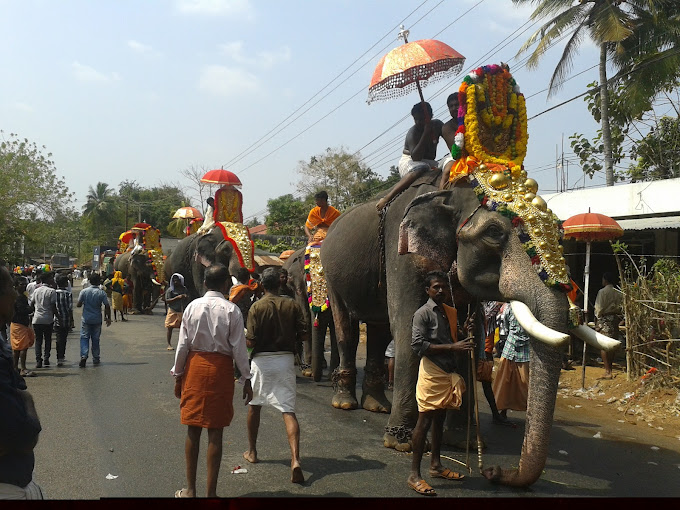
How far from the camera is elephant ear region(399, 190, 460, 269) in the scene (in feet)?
17.2

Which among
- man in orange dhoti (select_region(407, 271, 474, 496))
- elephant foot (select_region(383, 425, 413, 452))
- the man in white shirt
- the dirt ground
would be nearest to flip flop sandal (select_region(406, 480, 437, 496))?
man in orange dhoti (select_region(407, 271, 474, 496))

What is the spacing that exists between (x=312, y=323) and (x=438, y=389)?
187 inches

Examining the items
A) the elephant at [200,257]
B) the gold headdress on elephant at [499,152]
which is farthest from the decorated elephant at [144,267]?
the gold headdress on elephant at [499,152]

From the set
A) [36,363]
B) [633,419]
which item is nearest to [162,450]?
[633,419]

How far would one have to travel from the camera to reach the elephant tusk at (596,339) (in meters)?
4.00

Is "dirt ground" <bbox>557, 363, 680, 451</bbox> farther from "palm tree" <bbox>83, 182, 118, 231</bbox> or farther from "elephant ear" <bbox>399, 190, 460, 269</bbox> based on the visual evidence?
"palm tree" <bbox>83, 182, 118, 231</bbox>

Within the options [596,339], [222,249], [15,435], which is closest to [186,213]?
[222,249]

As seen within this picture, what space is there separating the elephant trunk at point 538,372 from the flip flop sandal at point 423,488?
0.49 metres

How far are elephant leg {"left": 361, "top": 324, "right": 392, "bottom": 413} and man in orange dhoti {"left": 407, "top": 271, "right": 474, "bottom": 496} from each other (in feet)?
8.19

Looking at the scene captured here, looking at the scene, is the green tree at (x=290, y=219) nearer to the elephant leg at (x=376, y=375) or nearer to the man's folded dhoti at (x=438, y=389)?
the elephant leg at (x=376, y=375)

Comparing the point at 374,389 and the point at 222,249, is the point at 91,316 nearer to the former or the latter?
the point at 222,249

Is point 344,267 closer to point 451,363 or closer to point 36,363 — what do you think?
point 451,363
